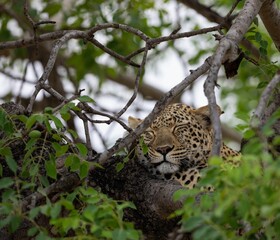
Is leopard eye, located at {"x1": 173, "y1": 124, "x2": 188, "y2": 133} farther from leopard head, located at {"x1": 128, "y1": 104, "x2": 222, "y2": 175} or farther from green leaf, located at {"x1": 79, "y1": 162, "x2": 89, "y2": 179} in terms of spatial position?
green leaf, located at {"x1": 79, "y1": 162, "x2": 89, "y2": 179}

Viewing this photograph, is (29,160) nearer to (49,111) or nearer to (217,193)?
(49,111)

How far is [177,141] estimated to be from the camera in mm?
8422

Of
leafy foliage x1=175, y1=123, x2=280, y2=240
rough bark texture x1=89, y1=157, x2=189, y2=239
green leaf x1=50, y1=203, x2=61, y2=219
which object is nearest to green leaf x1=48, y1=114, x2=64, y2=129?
green leaf x1=50, y1=203, x2=61, y2=219

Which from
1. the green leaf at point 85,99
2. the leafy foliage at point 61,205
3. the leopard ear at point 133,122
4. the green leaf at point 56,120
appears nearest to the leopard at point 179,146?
the leopard ear at point 133,122

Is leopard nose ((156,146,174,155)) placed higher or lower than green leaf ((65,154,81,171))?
higher

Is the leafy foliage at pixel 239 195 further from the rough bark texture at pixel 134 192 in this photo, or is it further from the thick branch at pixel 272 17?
the thick branch at pixel 272 17

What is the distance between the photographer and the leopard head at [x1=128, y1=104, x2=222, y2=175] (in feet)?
26.3

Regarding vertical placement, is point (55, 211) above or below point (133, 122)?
below

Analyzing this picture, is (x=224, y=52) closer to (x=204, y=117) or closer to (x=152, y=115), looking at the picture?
(x=152, y=115)

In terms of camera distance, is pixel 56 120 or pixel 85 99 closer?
pixel 56 120

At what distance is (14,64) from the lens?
1212 cm

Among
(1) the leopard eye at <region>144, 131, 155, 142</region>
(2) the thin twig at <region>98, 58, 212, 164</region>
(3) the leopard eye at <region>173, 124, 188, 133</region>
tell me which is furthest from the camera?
(3) the leopard eye at <region>173, 124, 188, 133</region>

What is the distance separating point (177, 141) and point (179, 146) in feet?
0.24

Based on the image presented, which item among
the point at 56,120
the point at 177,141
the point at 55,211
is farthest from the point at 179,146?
the point at 55,211
